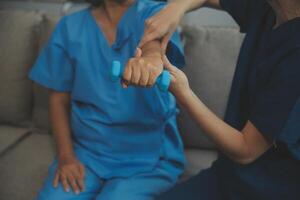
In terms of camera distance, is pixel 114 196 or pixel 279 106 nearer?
pixel 279 106

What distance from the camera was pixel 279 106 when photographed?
807 millimetres

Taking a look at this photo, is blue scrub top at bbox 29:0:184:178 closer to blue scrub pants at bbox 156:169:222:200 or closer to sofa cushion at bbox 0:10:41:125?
blue scrub pants at bbox 156:169:222:200

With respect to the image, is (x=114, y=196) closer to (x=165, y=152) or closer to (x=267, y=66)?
(x=165, y=152)

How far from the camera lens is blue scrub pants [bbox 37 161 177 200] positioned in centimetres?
118

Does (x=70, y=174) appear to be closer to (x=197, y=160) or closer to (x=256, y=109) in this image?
(x=197, y=160)

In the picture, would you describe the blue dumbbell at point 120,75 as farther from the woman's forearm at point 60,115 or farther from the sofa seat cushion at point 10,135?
the sofa seat cushion at point 10,135

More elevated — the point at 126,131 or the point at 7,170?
the point at 126,131

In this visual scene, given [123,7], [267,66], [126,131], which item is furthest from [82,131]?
[267,66]

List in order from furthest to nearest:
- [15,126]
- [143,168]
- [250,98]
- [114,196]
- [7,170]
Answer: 1. [15,126]
2. [7,170]
3. [143,168]
4. [114,196]
5. [250,98]

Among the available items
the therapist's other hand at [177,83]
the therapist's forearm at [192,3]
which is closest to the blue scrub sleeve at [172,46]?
the therapist's forearm at [192,3]

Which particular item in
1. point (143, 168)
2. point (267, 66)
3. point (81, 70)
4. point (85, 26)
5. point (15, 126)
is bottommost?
point (15, 126)

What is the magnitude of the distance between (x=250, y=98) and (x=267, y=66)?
12 centimetres

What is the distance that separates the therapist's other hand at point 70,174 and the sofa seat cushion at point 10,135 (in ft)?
1.11

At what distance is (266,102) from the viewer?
832mm
